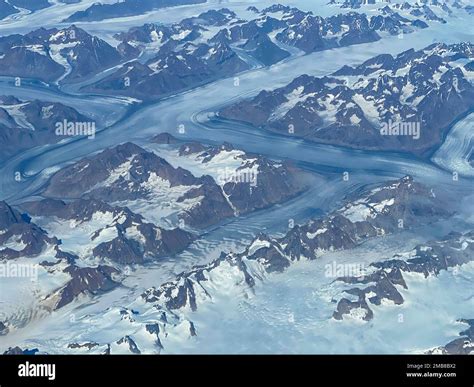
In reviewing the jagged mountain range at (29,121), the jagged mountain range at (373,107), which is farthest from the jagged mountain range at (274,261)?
the jagged mountain range at (29,121)

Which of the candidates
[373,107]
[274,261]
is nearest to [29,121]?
[373,107]

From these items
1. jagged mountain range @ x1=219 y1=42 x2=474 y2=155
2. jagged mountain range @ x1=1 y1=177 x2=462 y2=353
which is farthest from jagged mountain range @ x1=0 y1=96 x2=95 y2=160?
jagged mountain range @ x1=1 y1=177 x2=462 y2=353

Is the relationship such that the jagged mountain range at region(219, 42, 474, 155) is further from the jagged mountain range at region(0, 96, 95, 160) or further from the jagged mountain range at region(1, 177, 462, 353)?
the jagged mountain range at region(1, 177, 462, 353)

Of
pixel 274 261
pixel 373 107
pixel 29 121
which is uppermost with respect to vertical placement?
pixel 373 107

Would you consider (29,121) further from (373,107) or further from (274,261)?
(274,261)

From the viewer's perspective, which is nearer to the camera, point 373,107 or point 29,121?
point 29,121

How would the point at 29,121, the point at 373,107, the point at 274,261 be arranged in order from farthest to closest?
the point at 373,107
the point at 29,121
the point at 274,261

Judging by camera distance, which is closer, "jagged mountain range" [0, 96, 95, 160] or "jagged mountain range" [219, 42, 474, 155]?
"jagged mountain range" [0, 96, 95, 160]

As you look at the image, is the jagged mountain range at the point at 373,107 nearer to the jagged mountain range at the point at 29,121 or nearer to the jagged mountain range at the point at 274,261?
the jagged mountain range at the point at 29,121

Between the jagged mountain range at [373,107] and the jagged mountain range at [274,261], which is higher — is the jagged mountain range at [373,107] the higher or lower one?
the higher one

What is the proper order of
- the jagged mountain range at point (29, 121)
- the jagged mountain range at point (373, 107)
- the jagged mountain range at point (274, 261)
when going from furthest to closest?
the jagged mountain range at point (373, 107) → the jagged mountain range at point (29, 121) → the jagged mountain range at point (274, 261)
